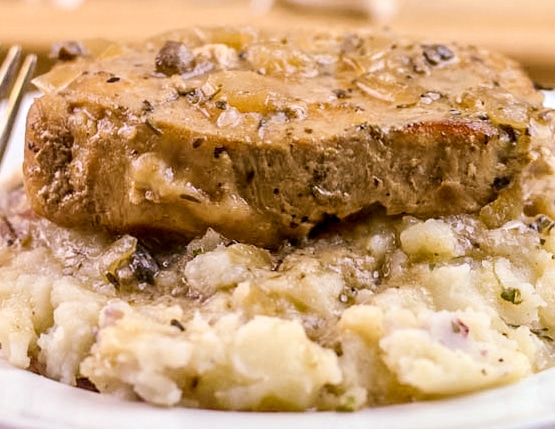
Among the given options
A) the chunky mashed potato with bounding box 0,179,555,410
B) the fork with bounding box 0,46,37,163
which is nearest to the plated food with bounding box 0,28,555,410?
the chunky mashed potato with bounding box 0,179,555,410

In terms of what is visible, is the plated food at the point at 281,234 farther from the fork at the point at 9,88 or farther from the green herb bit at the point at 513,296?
the fork at the point at 9,88

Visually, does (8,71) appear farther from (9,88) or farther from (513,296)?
(513,296)

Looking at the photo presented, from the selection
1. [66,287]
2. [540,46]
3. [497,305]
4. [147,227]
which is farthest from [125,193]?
[540,46]

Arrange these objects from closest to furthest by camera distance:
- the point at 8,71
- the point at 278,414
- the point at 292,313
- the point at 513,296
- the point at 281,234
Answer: the point at 278,414 < the point at 292,313 < the point at 513,296 < the point at 281,234 < the point at 8,71

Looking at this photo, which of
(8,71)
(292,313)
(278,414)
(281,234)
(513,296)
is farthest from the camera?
(8,71)

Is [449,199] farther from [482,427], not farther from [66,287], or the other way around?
[66,287]

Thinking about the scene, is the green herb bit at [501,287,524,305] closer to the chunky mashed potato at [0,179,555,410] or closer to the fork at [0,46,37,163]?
the chunky mashed potato at [0,179,555,410]

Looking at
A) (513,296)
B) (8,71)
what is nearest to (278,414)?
(513,296)

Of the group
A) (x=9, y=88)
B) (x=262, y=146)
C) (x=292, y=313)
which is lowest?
(x=292, y=313)
